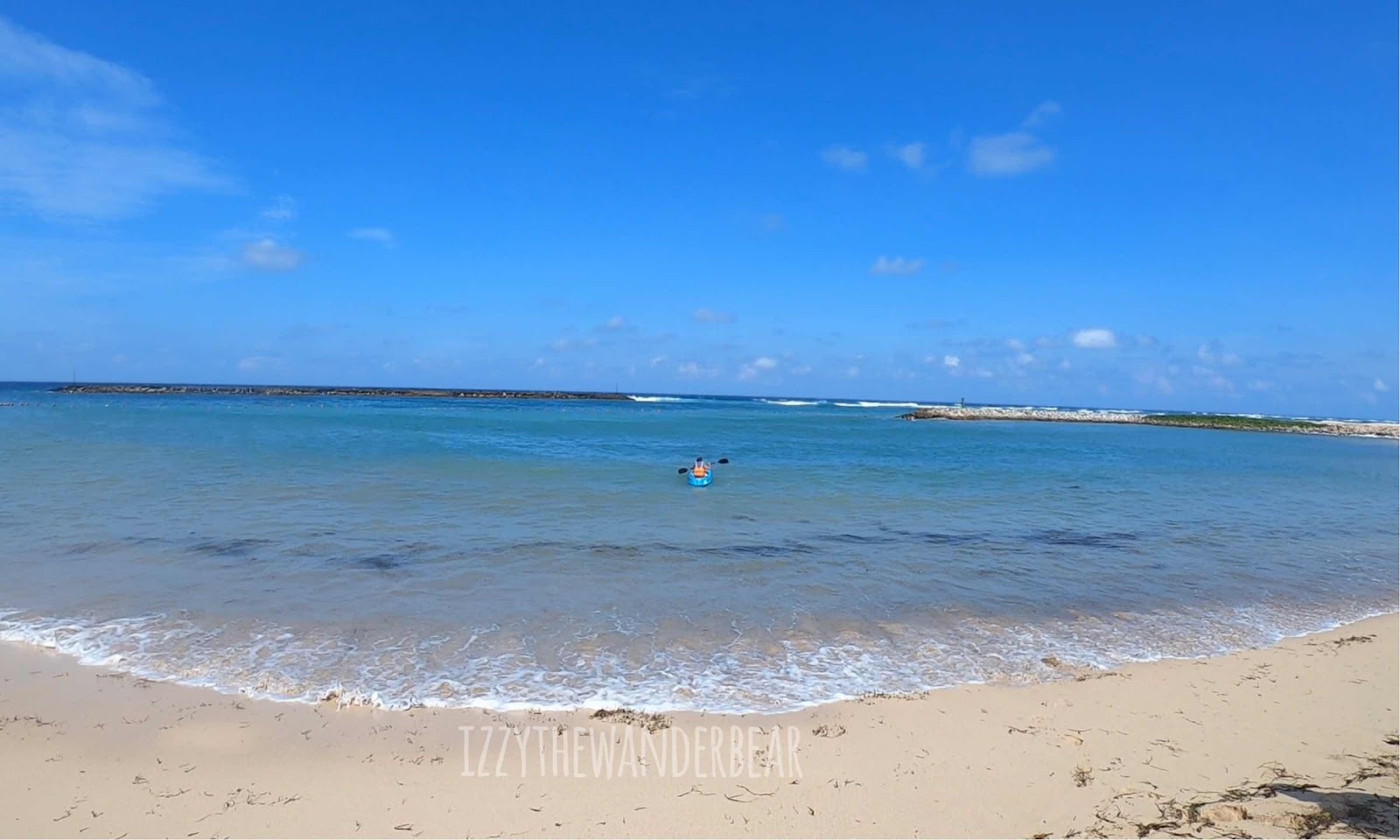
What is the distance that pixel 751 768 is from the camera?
5.46 m

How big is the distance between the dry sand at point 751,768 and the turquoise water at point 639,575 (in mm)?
578

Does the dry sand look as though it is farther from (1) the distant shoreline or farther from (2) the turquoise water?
(1) the distant shoreline

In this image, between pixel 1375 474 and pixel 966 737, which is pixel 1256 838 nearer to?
pixel 966 737

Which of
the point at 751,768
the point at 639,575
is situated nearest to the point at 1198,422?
the point at 639,575

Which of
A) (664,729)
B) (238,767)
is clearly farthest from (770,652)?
(238,767)

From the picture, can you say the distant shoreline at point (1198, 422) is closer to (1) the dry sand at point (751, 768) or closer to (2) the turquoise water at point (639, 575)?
(2) the turquoise water at point (639, 575)

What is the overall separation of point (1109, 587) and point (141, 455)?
3016 centimetres

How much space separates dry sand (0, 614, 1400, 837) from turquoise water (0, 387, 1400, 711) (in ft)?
1.90

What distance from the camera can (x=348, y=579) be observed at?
1041 cm

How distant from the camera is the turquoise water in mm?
7434

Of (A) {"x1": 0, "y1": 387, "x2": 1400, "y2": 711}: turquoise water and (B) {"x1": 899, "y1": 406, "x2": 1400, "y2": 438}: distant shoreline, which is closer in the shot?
(A) {"x1": 0, "y1": 387, "x2": 1400, "y2": 711}: turquoise water

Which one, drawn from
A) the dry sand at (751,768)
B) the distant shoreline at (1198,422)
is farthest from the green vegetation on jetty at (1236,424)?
the dry sand at (751,768)

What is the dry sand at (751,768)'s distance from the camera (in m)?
4.71

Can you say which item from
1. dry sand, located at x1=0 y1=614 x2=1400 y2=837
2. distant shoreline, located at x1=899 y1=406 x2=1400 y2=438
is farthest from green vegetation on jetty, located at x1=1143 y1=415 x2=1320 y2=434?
dry sand, located at x1=0 y1=614 x2=1400 y2=837
